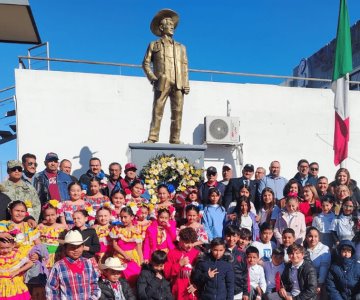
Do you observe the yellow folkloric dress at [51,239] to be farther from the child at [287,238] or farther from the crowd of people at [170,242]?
the child at [287,238]

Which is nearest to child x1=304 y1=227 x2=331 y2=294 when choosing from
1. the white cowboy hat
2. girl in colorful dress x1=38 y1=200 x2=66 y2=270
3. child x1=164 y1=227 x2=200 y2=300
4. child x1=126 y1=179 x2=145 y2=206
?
child x1=164 y1=227 x2=200 y2=300

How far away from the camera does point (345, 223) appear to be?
4.88 meters

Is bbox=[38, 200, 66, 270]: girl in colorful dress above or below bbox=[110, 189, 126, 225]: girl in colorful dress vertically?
below

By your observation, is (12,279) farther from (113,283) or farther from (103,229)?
(103,229)

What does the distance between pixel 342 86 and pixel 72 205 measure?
198 inches

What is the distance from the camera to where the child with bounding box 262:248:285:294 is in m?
4.33

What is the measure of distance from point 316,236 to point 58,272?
2534 millimetres

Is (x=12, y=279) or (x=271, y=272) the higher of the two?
(x=12, y=279)

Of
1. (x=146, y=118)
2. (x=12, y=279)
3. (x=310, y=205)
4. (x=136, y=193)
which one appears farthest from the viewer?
(x=146, y=118)

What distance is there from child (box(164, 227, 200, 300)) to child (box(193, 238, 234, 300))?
0.08m

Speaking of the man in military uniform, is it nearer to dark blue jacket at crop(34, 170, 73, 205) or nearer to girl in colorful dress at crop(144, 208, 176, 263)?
dark blue jacket at crop(34, 170, 73, 205)

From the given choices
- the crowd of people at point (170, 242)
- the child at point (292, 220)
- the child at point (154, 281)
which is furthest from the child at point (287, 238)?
the child at point (154, 281)

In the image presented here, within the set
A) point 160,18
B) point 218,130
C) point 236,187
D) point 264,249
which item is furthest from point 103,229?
point 218,130

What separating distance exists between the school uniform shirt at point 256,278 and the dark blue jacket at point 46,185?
2.26m
